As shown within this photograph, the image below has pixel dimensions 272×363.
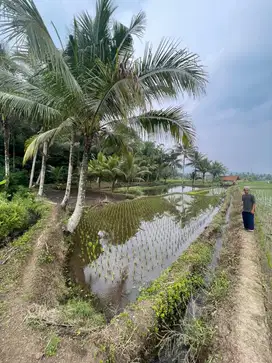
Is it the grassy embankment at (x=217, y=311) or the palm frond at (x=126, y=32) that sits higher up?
the palm frond at (x=126, y=32)

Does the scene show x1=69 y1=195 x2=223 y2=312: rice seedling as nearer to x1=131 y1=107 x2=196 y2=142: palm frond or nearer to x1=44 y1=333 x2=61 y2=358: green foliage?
x1=44 y1=333 x2=61 y2=358: green foliage

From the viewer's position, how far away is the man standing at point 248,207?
5.94m

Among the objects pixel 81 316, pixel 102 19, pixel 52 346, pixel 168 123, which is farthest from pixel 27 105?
pixel 52 346

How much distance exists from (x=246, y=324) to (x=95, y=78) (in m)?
5.60

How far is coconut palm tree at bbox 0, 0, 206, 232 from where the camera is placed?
12.1 ft

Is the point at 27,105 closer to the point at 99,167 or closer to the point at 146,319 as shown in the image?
the point at 146,319

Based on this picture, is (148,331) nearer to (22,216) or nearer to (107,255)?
(107,255)

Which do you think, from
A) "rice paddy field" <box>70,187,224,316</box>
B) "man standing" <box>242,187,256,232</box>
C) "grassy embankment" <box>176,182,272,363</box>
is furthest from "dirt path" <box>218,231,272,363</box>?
"man standing" <box>242,187,256,232</box>

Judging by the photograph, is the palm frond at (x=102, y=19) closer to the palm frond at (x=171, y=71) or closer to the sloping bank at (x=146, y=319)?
the palm frond at (x=171, y=71)

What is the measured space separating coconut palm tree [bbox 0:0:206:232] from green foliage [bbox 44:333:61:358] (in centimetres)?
377

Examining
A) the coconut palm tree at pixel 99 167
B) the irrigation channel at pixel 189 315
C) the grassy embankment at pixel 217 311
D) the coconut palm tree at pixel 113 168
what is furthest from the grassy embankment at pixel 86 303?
the coconut palm tree at pixel 99 167

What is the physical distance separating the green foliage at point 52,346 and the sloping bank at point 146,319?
383mm

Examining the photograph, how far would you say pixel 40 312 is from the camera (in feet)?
8.07

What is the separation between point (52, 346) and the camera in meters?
2.03
